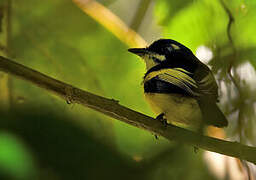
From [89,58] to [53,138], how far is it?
433mm

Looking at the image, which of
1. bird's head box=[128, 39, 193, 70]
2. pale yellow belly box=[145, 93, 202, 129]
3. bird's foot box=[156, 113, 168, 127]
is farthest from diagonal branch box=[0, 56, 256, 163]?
bird's head box=[128, 39, 193, 70]

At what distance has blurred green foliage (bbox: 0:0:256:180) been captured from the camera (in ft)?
1.00

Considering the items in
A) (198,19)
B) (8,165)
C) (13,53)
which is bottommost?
(8,165)

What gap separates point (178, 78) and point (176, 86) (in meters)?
0.02

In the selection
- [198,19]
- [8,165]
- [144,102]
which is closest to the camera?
[8,165]

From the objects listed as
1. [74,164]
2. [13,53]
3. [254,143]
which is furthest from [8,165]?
[13,53]

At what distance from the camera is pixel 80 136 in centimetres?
36

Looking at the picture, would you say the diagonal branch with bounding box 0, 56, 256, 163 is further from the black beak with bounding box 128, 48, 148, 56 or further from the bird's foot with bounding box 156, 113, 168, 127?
the black beak with bounding box 128, 48, 148, 56

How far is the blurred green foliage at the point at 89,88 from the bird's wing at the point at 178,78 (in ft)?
0.14

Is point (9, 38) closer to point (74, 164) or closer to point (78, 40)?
point (78, 40)

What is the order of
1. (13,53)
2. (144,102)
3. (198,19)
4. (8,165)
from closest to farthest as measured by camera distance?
(8,165)
(198,19)
(13,53)
(144,102)

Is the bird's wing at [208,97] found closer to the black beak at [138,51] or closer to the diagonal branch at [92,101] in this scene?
the diagonal branch at [92,101]

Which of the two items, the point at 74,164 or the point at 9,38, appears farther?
the point at 9,38

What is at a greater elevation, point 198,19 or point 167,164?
point 198,19
